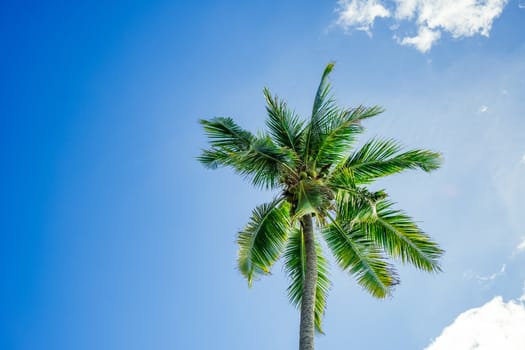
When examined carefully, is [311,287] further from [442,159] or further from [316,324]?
[442,159]

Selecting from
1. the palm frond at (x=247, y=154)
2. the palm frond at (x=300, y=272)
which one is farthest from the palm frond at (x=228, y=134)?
the palm frond at (x=300, y=272)

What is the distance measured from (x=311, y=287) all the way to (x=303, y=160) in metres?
3.30

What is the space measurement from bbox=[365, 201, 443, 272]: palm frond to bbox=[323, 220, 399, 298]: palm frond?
0.33m

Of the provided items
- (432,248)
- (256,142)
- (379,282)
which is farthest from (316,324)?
(256,142)

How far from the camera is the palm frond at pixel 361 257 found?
34.9 feet

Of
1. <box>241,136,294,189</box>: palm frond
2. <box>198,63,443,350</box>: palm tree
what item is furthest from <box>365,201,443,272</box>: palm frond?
<box>241,136,294,189</box>: palm frond

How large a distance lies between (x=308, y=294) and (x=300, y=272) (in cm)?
232

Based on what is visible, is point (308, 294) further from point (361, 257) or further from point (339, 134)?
point (339, 134)

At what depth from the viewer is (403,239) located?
35.3 feet

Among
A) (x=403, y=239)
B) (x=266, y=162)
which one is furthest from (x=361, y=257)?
(x=266, y=162)

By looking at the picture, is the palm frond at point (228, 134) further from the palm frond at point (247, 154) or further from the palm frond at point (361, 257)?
the palm frond at point (361, 257)

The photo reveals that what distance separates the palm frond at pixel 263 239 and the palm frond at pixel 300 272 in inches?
33.3

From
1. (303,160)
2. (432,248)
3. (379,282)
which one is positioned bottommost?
(379,282)

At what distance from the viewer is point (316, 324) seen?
1164 cm
